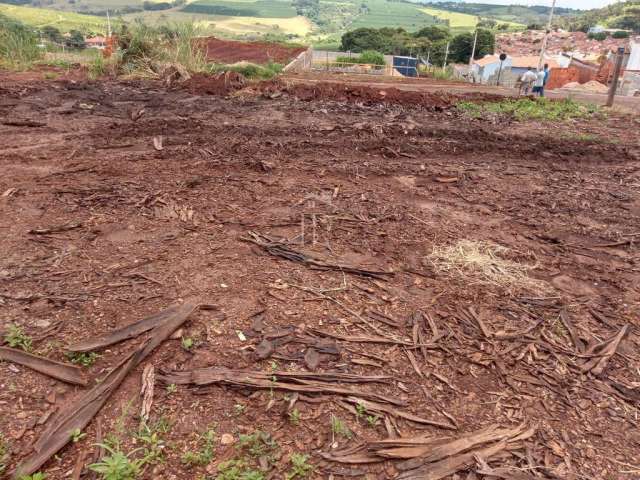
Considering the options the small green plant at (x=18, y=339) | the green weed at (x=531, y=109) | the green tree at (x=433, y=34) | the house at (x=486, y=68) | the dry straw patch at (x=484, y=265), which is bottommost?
the small green plant at (x=18, y=339)

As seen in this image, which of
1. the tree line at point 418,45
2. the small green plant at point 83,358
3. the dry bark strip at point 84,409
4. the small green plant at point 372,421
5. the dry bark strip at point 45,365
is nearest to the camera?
the dry bark strip at point 84,409

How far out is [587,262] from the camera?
13.9 ft

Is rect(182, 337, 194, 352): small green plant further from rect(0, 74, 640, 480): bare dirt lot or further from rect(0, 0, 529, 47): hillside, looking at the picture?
rect(0, 0, 529, 47): hillside

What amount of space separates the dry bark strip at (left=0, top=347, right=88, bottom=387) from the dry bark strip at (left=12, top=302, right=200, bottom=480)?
17 cm

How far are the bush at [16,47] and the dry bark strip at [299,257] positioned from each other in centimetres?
1466

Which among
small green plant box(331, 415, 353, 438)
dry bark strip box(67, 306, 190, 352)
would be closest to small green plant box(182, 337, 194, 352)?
dry bark strip box(67, 306, 190, 352)

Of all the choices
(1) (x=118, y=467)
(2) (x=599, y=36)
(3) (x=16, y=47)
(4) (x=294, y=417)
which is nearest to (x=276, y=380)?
(4) (x=294, y=417)

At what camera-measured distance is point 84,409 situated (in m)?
2.30

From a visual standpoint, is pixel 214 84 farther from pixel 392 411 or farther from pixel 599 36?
pixel 599 36

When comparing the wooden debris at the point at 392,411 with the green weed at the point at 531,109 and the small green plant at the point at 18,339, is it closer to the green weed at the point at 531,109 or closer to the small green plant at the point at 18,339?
the small green plant at the point at 18,339

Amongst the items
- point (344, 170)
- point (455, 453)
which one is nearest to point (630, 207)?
point (344, 170)

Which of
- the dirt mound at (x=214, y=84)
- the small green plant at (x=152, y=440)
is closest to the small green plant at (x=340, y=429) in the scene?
the small green plant at (x=152, y=440)

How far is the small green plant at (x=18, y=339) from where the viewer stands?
266 cm

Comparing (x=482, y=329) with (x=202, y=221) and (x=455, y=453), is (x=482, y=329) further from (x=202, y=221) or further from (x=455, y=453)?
(x=202, y=221)
